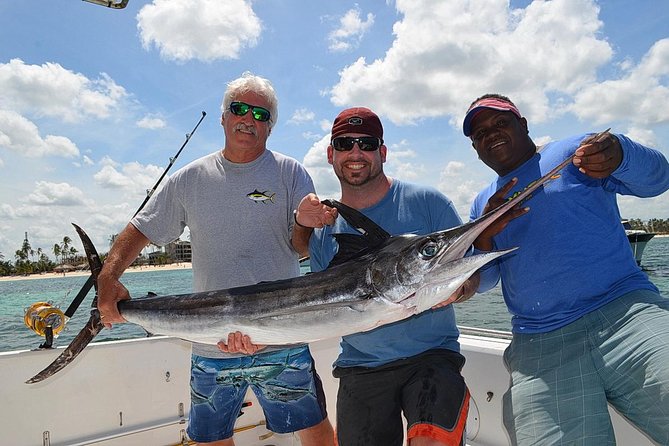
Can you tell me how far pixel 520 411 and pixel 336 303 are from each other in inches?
41.6

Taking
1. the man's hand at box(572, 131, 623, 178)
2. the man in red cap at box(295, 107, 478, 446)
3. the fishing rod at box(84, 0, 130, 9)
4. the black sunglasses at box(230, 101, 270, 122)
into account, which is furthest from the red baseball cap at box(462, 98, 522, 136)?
the fishing rod at box(84, 0, 130, 9)

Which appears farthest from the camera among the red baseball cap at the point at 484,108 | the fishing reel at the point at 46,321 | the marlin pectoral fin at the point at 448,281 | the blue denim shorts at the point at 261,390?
the fishing reel at the point at 46,321

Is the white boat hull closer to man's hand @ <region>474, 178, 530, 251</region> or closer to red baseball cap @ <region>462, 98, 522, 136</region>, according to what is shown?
man's hand @ <region>474, 178, 530, 251</region>

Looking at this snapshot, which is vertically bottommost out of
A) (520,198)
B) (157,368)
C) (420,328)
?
(157,368)

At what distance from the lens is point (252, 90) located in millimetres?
2861

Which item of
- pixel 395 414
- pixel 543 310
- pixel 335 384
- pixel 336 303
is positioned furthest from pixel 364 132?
pixel 335 384

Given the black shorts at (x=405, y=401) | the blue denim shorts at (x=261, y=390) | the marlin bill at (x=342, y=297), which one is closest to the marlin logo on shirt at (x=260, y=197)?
the marlin bill at (x=342, y=297)

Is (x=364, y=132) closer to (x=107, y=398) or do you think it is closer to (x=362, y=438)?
(x=362, y=438)

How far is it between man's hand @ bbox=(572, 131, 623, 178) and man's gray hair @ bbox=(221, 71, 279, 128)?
1.70m

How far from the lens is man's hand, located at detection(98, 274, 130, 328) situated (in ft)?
9.05

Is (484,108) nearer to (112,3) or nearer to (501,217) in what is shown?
(501,217)

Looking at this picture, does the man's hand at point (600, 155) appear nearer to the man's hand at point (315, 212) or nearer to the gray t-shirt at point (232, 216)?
the man's hand at point (315, 212)

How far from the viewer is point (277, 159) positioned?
297 cm

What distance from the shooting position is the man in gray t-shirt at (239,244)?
2748mm
